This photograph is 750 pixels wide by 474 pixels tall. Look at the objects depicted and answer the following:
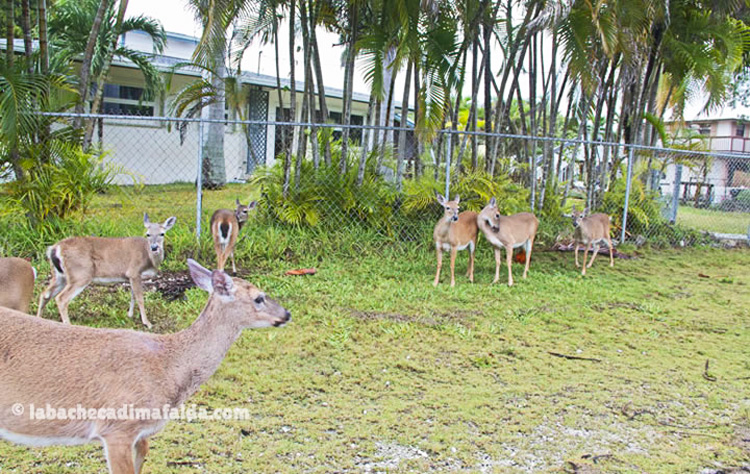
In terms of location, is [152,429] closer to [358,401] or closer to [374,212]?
[358,401]

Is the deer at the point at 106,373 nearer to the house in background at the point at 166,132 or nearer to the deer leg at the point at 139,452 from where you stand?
the deer leg at the point at 139,452

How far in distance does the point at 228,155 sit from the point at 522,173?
29.2ft

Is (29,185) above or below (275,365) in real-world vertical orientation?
above

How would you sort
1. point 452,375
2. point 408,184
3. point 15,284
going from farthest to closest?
point 408,184
point 452,375
point 15,284

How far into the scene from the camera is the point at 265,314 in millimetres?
2939

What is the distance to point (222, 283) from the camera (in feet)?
9.35

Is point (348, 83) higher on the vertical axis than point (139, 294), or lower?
higher

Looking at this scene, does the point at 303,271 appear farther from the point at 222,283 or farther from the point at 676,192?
the point at 676,192

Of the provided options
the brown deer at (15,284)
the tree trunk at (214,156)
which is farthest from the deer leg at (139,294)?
the tree trunk at (214,156)

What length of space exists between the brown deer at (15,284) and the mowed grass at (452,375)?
109cm

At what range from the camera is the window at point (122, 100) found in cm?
1584

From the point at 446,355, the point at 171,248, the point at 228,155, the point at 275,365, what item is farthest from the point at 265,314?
the point at 228,155

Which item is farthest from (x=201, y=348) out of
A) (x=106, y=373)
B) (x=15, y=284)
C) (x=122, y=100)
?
(x=122, y=100)

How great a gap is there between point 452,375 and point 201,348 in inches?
91.5
